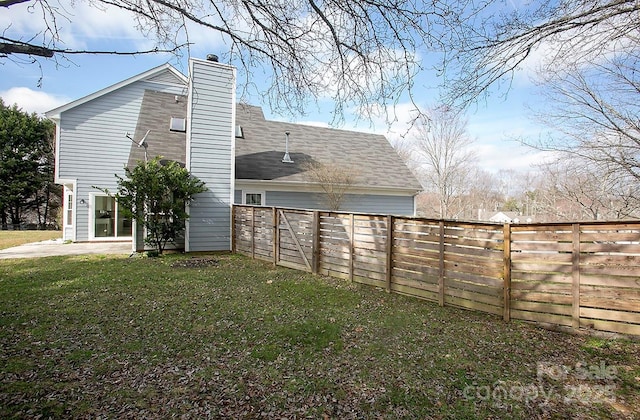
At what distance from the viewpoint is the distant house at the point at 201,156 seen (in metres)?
9.98

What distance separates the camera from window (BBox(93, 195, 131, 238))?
41.0 feet

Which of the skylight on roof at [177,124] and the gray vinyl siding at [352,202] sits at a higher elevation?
the skylight on roof at [177,124]

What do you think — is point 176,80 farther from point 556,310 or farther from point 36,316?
point 556,310

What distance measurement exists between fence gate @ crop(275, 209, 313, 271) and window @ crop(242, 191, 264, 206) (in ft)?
12.7

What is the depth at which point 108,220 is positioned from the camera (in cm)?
1276

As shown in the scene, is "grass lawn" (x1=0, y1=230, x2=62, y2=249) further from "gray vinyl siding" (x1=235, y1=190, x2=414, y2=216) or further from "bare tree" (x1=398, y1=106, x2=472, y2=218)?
"bare tree" (x1=398, y1=106, x2=472, y2=218)

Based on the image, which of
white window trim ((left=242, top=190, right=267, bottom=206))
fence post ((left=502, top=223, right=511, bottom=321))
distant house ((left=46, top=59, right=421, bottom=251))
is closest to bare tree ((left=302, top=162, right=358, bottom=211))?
distant house ((left=46, top=59, right=421, bottom=251))

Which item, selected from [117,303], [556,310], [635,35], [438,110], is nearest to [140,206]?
[117,303]

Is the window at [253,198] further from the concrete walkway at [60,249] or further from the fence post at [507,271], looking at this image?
the fence post at [507,271]

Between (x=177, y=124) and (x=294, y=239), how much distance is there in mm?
7229

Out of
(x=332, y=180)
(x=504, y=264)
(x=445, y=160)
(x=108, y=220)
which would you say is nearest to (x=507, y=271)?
(x=504, y=264)

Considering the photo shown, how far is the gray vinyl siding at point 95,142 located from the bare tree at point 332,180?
726cm

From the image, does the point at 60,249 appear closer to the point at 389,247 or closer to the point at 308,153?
the point at 308,153

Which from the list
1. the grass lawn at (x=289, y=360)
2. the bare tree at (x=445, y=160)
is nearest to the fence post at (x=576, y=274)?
the grass lawn at (x=289, y=360)
